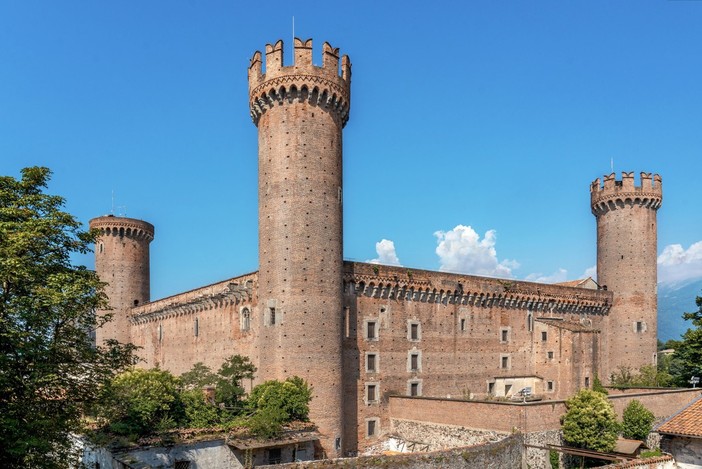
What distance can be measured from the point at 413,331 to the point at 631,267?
66.2ft

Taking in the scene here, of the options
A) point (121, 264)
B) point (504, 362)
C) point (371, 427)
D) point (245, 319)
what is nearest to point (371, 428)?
point (371, 427)

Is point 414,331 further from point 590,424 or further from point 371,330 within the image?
point 590,424

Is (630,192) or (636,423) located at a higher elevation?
(630,192)

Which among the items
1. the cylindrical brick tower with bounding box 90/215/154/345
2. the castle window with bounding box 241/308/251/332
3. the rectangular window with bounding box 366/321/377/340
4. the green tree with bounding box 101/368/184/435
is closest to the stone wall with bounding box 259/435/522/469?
the green tree with bounding box 101/368/184/435

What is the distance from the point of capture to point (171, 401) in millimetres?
25000

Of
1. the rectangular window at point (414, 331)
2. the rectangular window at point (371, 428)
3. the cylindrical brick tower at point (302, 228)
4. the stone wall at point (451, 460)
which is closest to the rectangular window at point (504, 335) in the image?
the rectangular window at point (414, 331)

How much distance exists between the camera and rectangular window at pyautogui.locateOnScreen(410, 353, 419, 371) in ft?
116

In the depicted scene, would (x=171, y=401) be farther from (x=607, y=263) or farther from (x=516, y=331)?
(x=607, y=263)

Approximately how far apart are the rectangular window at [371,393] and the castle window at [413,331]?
12.1ft

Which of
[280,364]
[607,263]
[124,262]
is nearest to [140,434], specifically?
[280,364]

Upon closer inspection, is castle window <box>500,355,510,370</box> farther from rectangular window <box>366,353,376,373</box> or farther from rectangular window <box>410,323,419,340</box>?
rectangular window <box>366,353,376,373</box>

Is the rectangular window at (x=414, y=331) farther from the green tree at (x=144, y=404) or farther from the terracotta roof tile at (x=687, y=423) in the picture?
the terracotta roof tile at (x=687, y=423)

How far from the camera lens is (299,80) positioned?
3008 centimetres

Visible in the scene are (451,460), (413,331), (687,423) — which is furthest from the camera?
(413,331)
